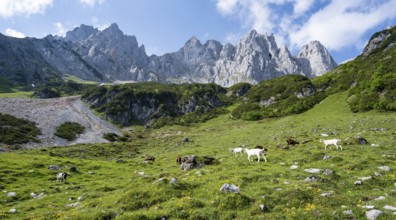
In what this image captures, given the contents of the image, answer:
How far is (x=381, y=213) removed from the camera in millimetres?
12227

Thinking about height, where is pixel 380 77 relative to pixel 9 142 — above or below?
above

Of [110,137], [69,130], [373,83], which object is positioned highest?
[373,83]

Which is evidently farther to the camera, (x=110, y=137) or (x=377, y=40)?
(x=377, y=40)

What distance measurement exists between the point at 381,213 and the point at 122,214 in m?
12.0

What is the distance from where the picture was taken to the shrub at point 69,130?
8645 centimetres

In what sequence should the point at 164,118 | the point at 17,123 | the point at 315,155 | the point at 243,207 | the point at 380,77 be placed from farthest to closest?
the point at 164,118 → the point at 17,123 → the point at 380,77 → the point at 315,155 → the point at 243,207

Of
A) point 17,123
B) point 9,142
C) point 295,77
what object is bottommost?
point 9,142

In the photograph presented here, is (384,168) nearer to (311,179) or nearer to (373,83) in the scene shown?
(311,179)

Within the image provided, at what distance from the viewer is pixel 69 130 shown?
9306cm

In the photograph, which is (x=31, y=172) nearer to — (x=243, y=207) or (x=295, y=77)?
(x=243, y=207)

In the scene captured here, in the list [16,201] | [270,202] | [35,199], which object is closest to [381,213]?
[270,202]

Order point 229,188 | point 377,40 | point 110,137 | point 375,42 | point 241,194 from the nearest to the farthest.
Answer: point 241,194 < point 229,188 < point 110,137 < point 375,42 < point 377,40

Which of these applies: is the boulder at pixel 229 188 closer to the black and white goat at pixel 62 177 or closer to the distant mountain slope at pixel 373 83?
the black and white goat at pixel 62 177

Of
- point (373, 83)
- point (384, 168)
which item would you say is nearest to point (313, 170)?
point (384, 168)
